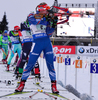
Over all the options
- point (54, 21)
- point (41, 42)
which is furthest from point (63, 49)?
point (54, 21)

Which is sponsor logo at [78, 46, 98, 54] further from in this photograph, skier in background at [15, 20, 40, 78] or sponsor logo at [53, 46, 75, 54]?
skier in background at [15, 20, 40, 78]

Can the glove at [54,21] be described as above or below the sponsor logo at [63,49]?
above

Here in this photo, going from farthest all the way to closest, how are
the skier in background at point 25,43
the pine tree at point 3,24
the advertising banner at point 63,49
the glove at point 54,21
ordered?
the pine tree at point 3,24, the advertising banner at point 63,49, the skier in background at point 25,43, the glove at point 54,21

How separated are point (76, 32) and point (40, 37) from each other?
25.6 meters

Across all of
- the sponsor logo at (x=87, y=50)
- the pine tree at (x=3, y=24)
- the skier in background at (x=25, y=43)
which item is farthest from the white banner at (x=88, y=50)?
the pine tree at (x=3, y=24)

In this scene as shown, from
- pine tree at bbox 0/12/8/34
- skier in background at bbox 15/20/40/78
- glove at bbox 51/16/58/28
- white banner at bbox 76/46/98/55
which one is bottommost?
white banner at bbox 76/46/98/55

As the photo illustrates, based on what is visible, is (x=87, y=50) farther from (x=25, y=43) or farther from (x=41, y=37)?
(x=41, y=37)

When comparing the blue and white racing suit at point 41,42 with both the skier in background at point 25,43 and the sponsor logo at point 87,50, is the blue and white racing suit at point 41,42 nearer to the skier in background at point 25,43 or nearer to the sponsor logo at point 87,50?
the skier in background at point 25,43

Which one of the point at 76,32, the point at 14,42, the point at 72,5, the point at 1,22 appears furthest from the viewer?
the point at 1,22

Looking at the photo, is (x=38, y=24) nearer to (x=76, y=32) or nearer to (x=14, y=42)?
(x=14, y=42)

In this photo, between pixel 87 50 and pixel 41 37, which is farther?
pixel 87 50

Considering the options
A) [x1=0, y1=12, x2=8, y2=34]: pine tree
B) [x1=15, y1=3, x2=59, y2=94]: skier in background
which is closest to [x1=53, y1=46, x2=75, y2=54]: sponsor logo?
[x1=15, y1=3, x2=59, y2=94]: skier in background

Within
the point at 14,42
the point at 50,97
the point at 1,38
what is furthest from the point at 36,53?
the point at 1,38

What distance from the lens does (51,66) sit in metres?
4.57
